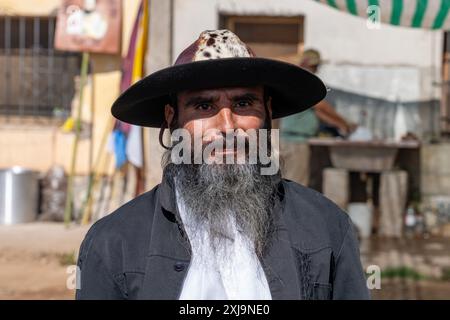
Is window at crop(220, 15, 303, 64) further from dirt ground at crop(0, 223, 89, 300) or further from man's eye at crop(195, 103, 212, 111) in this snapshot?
man's eye at crop(195, 103, 212, 111)

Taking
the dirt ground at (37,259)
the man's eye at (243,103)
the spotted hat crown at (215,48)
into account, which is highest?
the spotted hat crown at (215,48)

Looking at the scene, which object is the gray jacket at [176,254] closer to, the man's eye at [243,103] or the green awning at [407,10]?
the man's eye at [243,103]

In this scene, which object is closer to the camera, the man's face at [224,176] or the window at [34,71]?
the man's face at [224,176]

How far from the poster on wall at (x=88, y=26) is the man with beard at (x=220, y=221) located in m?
6.68

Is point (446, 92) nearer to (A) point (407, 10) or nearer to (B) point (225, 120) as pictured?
(A) point (407, 10)

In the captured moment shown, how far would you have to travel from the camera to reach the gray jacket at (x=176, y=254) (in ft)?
6.34

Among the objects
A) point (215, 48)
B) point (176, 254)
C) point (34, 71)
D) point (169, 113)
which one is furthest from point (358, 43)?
point (176, 254)

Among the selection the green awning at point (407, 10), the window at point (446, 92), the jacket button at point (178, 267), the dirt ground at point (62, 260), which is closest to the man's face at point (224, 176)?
the jacket button at point (178, 267)

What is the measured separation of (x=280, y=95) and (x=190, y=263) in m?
0.68

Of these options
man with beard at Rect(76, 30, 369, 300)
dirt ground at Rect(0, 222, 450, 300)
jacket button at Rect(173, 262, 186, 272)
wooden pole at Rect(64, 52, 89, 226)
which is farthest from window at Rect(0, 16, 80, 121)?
jacket button at Rect(173, 262, 186, 272)

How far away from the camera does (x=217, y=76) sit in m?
2.03

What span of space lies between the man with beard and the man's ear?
0.02 metres

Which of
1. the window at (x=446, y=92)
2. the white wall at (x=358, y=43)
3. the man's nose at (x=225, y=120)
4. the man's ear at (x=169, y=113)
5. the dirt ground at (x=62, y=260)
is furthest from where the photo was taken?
the window at (x=446, y=92)

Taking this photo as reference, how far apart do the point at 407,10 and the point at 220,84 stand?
8.55 feet
